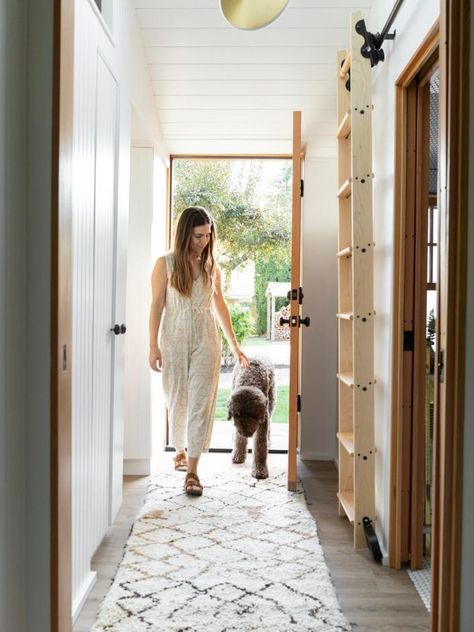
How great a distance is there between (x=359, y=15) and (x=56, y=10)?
1.71 m

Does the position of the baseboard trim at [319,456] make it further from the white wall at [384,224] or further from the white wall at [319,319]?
the white wall at [384,224]

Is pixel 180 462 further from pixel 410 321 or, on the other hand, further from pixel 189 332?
pixel 410 321

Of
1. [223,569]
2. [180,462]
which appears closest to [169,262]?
[180,462]

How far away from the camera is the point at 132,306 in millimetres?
3996

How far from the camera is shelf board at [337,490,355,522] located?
113 inches

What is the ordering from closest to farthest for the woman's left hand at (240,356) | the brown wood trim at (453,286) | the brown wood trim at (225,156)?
the brown wood trim at (453,286) → the woman's left hand at (240,356) → the brown wood trim at (225,156)

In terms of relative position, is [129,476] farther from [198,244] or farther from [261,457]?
[198,244]

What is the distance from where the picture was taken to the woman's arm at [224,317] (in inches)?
153

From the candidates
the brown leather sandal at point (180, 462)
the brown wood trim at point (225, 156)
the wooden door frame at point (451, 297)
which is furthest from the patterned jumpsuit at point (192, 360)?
the wooden door frame at point (451, 297)

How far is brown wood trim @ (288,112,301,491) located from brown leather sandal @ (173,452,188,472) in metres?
0.72

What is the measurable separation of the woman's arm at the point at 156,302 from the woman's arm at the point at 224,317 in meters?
0.31

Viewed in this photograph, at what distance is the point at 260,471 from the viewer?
3898 mm

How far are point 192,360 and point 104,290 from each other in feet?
3.81

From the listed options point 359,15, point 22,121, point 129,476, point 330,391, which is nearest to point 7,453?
point 22,121
